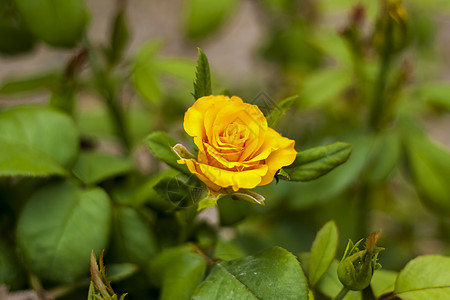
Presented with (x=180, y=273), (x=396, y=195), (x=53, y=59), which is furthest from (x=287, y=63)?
(x=53, y=59)

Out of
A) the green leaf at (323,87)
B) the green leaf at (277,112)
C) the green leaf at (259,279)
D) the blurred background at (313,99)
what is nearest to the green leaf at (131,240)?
the blurred background at (313,99)

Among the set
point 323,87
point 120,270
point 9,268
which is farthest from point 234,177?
point 323,87

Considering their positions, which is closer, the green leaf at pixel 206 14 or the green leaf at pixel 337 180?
the green leaf at pixel 337 180

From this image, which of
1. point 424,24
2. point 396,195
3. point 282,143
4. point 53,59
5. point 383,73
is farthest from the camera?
point 53,59

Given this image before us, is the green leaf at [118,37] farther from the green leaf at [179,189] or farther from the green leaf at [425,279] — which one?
the green leaf at [425,279]

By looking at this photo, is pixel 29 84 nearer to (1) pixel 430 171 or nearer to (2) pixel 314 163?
(2) pixel 314 163

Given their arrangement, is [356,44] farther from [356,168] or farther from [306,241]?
[306,241]
